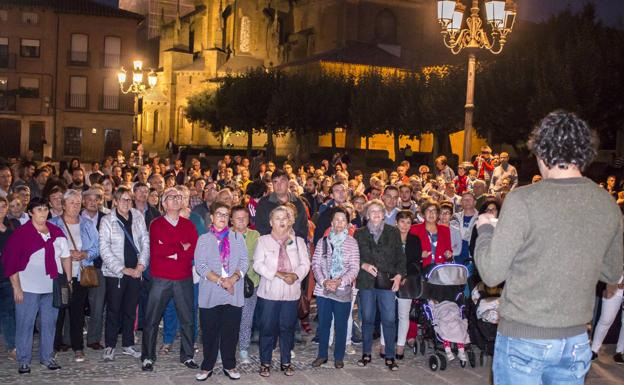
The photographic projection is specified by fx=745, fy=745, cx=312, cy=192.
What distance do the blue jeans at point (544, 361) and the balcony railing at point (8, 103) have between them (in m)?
52.5

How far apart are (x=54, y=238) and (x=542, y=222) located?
20.2 feet

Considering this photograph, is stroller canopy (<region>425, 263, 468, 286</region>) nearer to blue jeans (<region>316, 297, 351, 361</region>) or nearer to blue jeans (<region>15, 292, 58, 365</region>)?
blue jeans (<region>316, 297, 351, 361</region>)

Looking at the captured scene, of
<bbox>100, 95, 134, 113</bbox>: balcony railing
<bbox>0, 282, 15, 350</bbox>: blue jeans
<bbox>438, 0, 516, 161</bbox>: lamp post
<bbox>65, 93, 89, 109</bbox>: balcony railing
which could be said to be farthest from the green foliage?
<bbox>65, 93, 89, 109</bbox>: balcony railing

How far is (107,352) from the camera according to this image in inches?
335

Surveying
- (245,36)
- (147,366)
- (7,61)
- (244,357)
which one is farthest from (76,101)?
(147,366)

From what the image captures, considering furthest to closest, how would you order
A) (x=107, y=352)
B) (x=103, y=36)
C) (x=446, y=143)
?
(x=103, y=36), (x=446, y=143), (x=107, y=352)

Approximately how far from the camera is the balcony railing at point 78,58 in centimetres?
5200

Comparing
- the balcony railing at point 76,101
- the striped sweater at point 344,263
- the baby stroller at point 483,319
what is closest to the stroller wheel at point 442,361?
the baby stroller at point 483,319

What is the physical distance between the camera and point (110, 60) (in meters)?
53.0

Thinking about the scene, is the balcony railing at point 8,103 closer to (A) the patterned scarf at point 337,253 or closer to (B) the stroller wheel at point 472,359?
(A) the patterned scarf at point 337,253

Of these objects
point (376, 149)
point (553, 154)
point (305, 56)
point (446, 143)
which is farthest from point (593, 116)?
point (305, 56)

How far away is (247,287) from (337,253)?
1.15 metres

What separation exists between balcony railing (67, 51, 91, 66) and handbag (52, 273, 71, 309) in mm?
→ 46932

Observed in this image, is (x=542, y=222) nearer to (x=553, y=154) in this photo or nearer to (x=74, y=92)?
(x=553, y=154)
